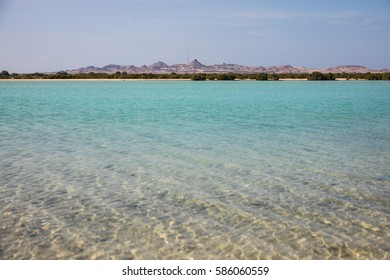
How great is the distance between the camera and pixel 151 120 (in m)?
19.0

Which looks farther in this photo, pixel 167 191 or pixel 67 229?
pixel 167 191

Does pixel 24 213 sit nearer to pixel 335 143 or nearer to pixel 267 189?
pixel 267 189

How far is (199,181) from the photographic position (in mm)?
7988

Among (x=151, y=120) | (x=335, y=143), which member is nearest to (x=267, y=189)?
(x=335, y=143)

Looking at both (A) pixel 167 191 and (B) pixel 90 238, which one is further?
(A) pixel 167 191

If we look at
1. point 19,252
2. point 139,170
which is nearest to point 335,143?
point 139,170

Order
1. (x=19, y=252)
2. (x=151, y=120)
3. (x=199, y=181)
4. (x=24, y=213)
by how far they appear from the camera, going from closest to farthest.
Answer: (x=19, y=252), (x=24, y=213), (x=199, y=181), (x=151, y=120)

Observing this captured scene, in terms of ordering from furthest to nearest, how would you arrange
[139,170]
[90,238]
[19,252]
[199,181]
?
1. [139,170]
2. [199,181]
3. [90,238]
4. [19,252]
